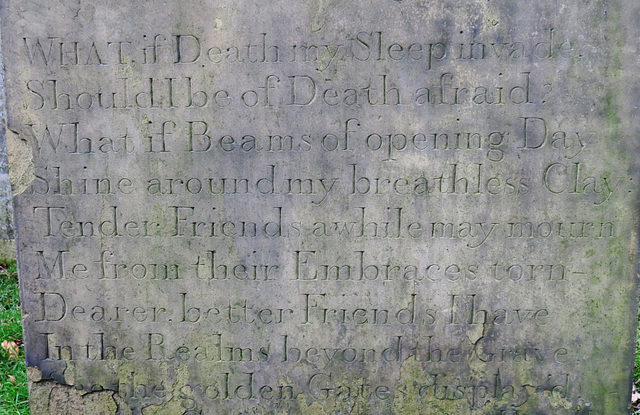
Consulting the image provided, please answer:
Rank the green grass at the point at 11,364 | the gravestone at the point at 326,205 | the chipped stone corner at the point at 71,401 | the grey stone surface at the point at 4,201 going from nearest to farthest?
the gravestone at the point at 326,205, the chipped stone corner at the point at 71,401, the green grass at the point at 11,364, the grey stone surface at the point at 4,201

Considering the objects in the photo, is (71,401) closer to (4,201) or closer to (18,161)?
(18,161)

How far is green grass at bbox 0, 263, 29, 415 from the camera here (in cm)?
353

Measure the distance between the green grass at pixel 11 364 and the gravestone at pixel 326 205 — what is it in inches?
22.3

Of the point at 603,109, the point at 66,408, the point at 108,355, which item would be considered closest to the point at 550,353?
the point at 603,109

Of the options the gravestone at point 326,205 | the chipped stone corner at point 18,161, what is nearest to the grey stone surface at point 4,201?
the chipped stone corner at point 18,161

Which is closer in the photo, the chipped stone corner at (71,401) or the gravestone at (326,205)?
the gravestone at (326,205)

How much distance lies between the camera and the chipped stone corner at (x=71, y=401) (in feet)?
10.1

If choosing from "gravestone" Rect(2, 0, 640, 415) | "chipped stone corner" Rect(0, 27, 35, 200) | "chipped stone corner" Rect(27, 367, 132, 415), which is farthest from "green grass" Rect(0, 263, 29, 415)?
"chipped stone corner" Rect(0, 27, 35, 200)

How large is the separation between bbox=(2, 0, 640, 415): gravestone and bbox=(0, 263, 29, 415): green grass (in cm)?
57

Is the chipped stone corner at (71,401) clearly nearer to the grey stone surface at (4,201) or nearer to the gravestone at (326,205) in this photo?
the gravestone at (326,205)

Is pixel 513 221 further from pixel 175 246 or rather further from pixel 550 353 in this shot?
pixel 175 246

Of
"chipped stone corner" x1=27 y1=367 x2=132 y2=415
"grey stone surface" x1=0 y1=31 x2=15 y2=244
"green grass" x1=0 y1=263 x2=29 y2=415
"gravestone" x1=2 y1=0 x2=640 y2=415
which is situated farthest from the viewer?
"grey stone surface" x1=0 y1=31 x2=15 y2=244

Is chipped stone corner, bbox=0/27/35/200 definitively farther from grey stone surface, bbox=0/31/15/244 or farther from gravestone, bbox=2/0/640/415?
grey stone surface, bbox=0/31/15/244

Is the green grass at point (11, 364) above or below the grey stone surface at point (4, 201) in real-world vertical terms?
below
